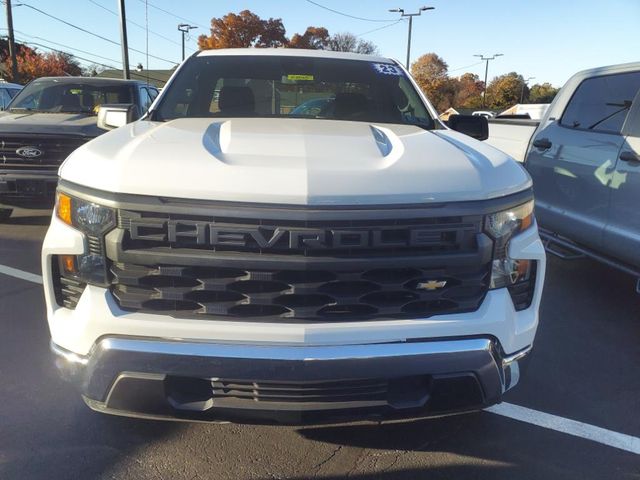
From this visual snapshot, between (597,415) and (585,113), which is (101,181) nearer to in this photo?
(597,415)

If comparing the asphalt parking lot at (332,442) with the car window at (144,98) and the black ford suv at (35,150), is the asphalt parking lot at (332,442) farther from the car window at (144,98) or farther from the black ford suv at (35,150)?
the car window at (144,98)

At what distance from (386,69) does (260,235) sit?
2603 mm

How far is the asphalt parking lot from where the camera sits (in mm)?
2604

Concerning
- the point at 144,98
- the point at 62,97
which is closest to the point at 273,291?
the point at 62,97

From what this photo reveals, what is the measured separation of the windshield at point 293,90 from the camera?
150 inches

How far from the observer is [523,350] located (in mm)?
2402

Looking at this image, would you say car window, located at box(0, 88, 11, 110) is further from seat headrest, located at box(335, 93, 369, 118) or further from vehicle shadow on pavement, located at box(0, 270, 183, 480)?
seat headrest, located at box(335, 93, 369, 118)

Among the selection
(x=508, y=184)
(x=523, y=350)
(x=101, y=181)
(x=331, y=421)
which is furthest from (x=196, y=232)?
(x=523, y=350)

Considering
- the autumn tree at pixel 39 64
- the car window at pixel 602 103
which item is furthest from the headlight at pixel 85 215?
the autumn tree at pixel 39 64

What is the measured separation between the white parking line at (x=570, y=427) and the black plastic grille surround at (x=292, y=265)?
4.11 feet

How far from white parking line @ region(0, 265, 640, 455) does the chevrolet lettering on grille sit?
59.8 inches

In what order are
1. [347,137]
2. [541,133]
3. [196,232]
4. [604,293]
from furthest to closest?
1. [541,133]
2. [604,293]
3. [347,137]
4. [196,232]

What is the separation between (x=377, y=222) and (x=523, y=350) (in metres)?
0.89

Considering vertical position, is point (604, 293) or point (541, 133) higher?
point (541, 133)
